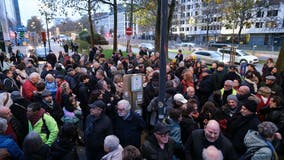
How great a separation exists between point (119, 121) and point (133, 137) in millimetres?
415

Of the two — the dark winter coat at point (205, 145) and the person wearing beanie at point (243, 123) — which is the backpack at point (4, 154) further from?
the person wearing beanie at point (243, 123)

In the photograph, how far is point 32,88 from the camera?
18.3 ft

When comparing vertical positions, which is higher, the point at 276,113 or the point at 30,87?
the point at 30,87

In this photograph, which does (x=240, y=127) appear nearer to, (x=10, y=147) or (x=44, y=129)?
(x=44, y=129)

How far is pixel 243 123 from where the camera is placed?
3648mm

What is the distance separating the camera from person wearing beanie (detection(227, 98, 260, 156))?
141 inches

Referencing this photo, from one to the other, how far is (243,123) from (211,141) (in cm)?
79

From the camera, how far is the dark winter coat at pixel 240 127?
3599mm

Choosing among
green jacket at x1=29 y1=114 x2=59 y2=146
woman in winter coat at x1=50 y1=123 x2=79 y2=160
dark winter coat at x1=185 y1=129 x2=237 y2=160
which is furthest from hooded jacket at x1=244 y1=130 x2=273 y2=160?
green jacket at x1=29 y1=114 x2=59 y2=146

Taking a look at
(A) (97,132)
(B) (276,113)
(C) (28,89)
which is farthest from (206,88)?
(C) (28,89)

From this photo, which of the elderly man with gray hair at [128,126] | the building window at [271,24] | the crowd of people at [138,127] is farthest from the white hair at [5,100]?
the building window at [271,24]

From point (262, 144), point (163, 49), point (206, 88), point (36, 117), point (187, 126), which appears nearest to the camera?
point (262, 144)

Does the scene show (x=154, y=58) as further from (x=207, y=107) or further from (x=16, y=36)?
(x=16, y=36)

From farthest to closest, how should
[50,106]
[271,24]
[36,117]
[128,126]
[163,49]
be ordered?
[271,24], [50,106], [128,126], [163,49], [36,117]
